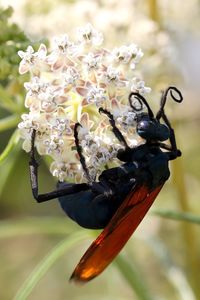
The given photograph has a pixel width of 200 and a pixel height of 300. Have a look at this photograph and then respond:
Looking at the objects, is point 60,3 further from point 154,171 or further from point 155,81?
point 154,171

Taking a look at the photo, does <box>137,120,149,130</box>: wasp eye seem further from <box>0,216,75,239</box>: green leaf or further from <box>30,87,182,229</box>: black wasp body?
<box>0,216,75,239</box>: green leaf

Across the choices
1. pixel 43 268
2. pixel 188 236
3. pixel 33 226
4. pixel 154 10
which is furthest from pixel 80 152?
pixel 154 10

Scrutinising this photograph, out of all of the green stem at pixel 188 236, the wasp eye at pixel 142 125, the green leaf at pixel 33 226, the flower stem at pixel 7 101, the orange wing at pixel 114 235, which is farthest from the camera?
the green stem at pixel 188 236

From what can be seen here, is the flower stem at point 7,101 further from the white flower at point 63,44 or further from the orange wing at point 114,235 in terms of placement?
the orange wing at point 114,235

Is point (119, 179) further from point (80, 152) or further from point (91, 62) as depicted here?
point (91, 62)

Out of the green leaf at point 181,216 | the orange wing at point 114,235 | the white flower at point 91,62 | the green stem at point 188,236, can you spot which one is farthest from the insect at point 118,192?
the green stem at point 188,236

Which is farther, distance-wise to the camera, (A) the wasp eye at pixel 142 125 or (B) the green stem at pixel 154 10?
(B) the green stem at pixel 154 10

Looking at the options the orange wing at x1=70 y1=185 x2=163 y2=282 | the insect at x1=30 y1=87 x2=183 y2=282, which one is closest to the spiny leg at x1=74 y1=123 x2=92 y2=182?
the insect at x1=30 y1=87 x2=183 y2=282
